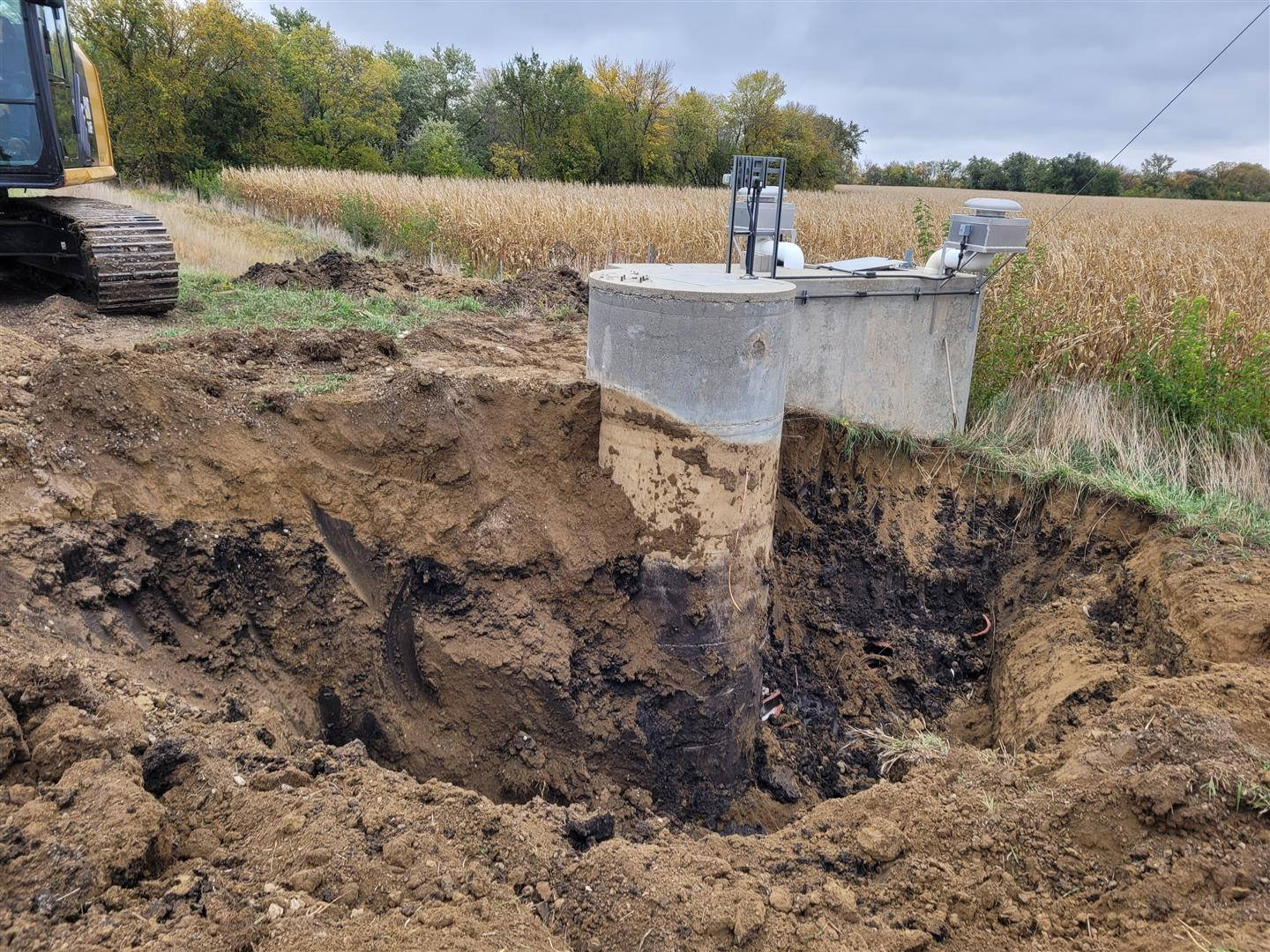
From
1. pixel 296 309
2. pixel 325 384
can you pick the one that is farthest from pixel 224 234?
pixel 325 384

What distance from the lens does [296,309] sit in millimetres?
8086

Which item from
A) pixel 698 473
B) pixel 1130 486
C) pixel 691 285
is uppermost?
pixel 691 285

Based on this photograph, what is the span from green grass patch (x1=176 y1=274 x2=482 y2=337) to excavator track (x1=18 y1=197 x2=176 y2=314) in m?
0.41

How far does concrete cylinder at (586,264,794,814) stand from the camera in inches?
202

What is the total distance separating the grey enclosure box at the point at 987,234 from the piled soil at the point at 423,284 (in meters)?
3.73

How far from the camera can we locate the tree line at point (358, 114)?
3103cm

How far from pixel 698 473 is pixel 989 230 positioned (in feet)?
10.7

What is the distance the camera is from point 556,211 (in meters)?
16.0

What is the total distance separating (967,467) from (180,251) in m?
11.0

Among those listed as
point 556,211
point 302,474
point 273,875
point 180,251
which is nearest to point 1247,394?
point 302,474

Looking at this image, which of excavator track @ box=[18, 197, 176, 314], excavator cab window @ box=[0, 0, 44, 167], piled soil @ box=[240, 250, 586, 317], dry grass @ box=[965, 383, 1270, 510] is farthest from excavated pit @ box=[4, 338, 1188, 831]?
excavator cab window @ box=[0, 0, 44, 167]

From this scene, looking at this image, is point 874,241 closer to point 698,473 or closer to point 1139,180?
point 698,473

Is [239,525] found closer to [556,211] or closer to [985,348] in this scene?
[985,348]

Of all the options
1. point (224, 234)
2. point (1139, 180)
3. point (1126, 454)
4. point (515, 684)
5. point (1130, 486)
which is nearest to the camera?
point (515, 684)
